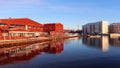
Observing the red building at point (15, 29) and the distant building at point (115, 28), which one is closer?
the red building at point (15, 29)

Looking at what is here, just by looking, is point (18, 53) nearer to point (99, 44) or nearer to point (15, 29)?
point (15, 29)

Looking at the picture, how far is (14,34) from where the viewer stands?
53.1 metres

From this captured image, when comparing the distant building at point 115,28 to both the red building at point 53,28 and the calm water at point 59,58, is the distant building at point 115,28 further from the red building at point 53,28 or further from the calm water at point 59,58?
the calm water at point 59,58

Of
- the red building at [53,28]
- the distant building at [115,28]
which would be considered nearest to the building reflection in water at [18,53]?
the red building at [53,28]

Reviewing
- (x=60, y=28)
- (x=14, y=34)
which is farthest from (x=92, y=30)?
(x=14, y=34)

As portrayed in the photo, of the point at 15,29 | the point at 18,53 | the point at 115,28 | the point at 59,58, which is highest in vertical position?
the point at 115,28

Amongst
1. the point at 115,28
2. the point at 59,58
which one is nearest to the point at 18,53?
the point at 59,58

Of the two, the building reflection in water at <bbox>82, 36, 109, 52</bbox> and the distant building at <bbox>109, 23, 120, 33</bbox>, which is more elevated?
the distant building at <bbox>109, 23, 120, 33</bbox>

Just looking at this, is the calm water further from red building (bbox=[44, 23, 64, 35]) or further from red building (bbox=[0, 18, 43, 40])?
red building (bbox=[44, 23, 64, 35])

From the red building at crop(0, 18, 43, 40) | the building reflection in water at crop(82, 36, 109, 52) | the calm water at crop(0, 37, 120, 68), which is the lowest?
the calm water at crop(0, 37, 120, 68)

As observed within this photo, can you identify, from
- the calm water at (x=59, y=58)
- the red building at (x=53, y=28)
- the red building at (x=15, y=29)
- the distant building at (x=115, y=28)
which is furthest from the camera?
the distant building at (x=115, y=28)

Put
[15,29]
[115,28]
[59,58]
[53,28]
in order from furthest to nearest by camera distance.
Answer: [115,28] < [53,28] < [15,29] < [59,58]

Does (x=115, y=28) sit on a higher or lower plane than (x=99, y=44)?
higher

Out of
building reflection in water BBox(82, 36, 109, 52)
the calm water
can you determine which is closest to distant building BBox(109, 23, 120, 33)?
building reflection in water BBox(82, 36, 109, 52)
